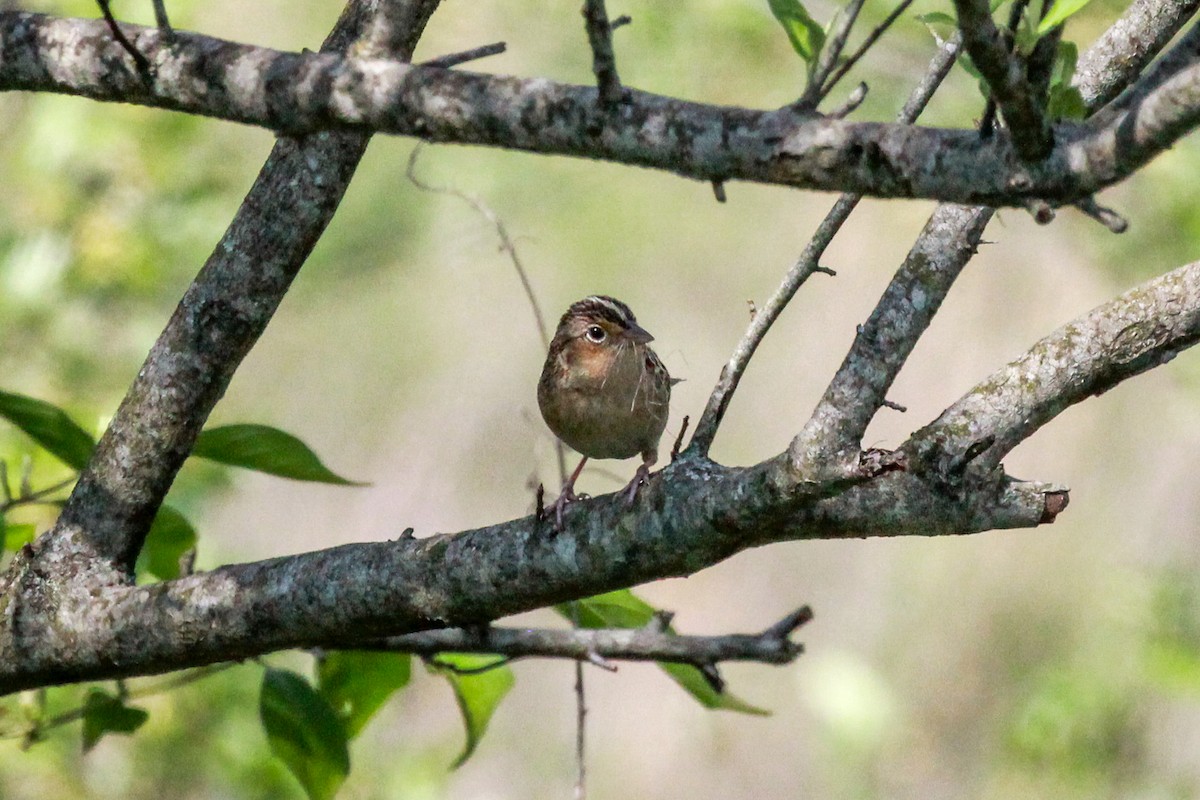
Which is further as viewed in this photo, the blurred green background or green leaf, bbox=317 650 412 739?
the blurred green background

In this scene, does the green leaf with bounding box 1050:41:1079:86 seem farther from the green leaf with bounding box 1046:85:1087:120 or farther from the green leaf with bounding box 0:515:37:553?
the green leaf with bounding box 0:515:37:553

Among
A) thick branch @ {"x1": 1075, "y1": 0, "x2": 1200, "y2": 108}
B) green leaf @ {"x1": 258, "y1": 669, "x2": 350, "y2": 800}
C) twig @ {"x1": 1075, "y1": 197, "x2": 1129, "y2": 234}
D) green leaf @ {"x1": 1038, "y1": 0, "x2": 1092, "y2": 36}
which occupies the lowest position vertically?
green leaf @ {"x1": 258, "y1": 669, "x2": 350, "y2": 800}

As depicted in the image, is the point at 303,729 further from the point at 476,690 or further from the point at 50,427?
the point at 50,427

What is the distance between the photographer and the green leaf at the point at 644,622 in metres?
2.95

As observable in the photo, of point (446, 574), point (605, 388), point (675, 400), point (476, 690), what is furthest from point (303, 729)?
point (675, 400)

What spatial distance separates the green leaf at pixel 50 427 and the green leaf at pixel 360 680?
2.39 ft

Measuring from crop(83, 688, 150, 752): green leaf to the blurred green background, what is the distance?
2.40 meters

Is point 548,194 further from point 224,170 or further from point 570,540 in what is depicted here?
point 570,540

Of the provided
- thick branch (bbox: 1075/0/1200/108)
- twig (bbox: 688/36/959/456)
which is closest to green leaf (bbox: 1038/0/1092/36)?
twig (bbox: 688/36/959/456)

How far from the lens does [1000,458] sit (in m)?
2.10

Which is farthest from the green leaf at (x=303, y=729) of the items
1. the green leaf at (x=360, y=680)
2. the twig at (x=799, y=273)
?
the twig at (x=799, y=273)

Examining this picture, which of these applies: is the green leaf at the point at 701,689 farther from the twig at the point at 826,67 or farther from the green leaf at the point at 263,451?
the twig at the point at 826,67

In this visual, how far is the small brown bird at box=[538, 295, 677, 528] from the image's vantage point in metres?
3.93

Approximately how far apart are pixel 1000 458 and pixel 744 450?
594cm
